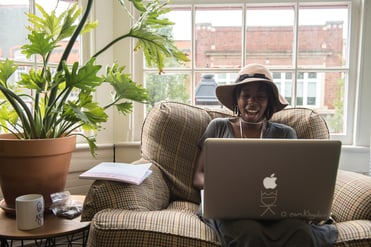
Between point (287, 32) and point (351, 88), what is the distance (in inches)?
22.5

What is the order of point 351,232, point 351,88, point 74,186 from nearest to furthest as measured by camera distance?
1. point 351,232
2. point 74,186
3. point 351,88

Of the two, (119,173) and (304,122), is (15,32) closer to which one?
(119,173)

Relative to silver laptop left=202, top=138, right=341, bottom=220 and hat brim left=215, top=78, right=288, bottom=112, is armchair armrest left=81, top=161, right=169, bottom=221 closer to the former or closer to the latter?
silver laptop left=202, top=138, right=341, bottom=220

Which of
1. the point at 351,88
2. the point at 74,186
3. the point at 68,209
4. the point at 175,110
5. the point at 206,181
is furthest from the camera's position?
the point at 351,88

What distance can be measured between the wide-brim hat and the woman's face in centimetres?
4

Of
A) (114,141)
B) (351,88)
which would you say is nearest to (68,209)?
(114,141)

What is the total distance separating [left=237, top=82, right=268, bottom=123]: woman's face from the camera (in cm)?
154

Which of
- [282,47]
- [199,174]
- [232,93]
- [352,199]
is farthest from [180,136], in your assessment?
[282,47]

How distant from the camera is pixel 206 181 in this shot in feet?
3.14

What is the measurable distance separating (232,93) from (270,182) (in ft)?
2.61

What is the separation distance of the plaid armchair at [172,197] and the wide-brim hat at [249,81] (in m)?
0.13

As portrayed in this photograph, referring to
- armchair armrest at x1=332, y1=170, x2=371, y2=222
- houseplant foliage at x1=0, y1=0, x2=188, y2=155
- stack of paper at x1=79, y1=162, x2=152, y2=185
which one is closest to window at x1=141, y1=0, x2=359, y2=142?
houseplant foliage at x1=0, y1=0, x2=188, y2=155

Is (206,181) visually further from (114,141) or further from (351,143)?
(351,143)

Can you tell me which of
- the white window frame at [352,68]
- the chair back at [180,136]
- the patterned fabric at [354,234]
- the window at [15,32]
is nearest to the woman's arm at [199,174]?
the chair back at [180,136]
